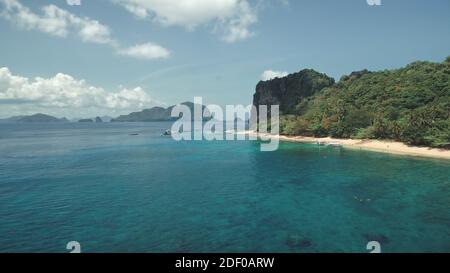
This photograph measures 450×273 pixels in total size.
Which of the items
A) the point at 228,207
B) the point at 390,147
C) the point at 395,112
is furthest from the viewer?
the point at 395,112

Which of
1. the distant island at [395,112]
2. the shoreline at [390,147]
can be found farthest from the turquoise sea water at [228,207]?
the distant island at [395,112]

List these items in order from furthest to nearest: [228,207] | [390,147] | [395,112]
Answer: [395,112], [390,147], [228,207]

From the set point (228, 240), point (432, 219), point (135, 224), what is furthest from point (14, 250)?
point (432, 219)

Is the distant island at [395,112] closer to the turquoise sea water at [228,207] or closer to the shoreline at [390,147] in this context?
the shoreline at [390,147]

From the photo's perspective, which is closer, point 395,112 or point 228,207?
point 228,207

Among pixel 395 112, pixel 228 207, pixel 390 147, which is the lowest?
pixel 228 207

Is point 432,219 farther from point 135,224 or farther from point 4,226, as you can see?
point 4,226

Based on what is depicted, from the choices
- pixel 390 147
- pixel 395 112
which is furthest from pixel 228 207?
pixel 395 112

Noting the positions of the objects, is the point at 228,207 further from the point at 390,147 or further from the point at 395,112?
the point at 395,112

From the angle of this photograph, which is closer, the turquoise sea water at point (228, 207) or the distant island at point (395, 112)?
the turquoise sea water at point (228, 207)
